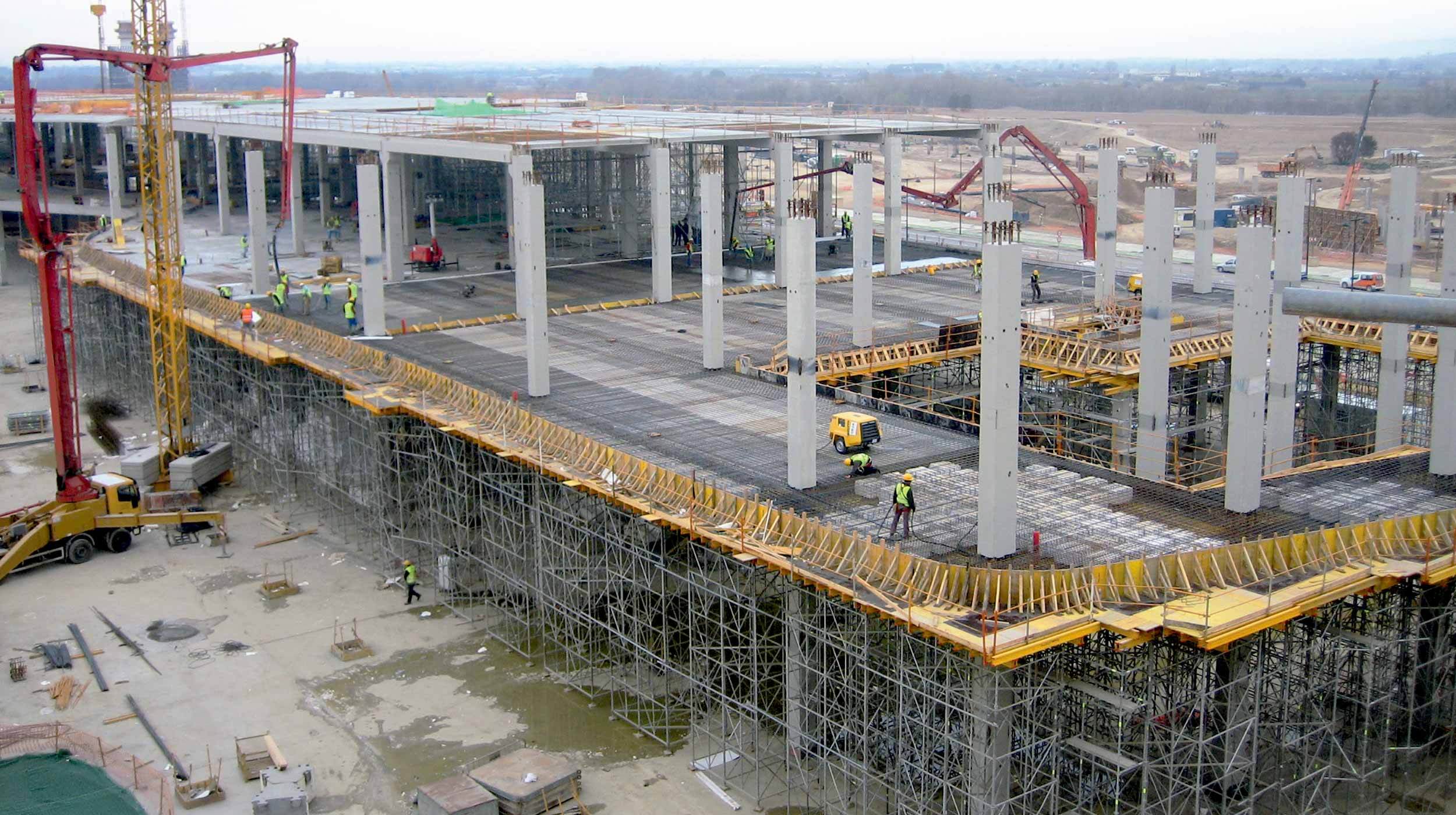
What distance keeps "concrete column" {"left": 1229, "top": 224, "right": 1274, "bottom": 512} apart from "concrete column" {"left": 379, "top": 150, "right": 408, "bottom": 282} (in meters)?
Result: 35.9

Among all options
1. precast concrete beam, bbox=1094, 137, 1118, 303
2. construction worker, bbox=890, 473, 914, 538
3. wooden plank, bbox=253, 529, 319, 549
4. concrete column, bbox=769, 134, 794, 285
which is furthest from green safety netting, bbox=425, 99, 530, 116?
construction worker, bbox=890, 473, 914, 538

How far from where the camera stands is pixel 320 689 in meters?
30.1

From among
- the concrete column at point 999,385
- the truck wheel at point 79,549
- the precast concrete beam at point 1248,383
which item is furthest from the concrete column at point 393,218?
the concrete column at point 999,385

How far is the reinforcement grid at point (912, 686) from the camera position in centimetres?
2103

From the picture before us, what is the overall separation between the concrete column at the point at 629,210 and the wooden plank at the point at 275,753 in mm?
37711

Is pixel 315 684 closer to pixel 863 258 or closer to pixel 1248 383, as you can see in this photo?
pixel 1248 383

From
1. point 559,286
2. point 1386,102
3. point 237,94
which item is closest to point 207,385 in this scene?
point 559,286

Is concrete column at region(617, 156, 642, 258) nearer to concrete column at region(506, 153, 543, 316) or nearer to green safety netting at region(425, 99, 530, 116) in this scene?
concrete column at region(506, 153, 543, 316)

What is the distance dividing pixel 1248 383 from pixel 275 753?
756 inches

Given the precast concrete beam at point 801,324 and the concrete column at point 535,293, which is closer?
the precast concrete beam at point 801,324

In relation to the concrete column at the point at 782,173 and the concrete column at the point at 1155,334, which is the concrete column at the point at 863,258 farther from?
the concrete column at the point at 1155,334

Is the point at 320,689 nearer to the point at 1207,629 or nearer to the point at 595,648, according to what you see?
the point at 595,648

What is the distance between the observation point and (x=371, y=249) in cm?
4391

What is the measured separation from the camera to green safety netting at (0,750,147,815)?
25047 mm
